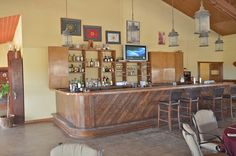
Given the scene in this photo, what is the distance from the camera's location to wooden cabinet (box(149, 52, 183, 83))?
353 inches

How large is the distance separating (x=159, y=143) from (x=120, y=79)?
13.5 ft

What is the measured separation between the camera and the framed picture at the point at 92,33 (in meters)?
7.97

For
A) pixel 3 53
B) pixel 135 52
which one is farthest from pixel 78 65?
pixel 3 53

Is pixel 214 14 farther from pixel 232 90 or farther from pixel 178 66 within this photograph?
pixel 232 90

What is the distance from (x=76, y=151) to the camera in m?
2.00

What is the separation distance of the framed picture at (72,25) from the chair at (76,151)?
6012mm

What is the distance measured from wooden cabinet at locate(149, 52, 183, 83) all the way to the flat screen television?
369 millimetres

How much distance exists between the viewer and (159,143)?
15.8 feet

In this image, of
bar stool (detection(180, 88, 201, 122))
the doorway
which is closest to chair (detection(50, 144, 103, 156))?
bar stool (detection(180, 88, 201, 122))

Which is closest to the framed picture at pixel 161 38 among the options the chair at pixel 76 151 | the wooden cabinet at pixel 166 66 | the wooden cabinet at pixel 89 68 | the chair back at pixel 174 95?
the wooden cabinet at pixel 166 66

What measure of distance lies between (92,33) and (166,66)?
323cm

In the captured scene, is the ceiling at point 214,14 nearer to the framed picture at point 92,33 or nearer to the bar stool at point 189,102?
the framed picture at point 92,33

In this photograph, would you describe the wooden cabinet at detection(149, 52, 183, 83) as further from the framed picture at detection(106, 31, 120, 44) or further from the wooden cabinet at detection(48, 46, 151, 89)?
the framed picture at detection(106, 31, 120, 44)

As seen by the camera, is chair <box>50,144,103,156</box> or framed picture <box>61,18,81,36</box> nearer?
chair <box>50,144,103,156</box>
